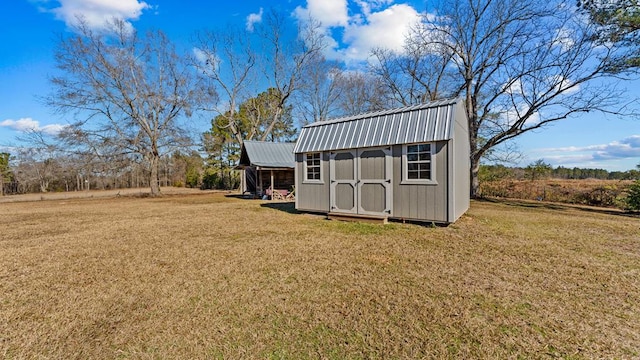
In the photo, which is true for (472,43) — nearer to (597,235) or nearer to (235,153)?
(597,235)

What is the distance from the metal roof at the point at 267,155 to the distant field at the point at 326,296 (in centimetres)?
996

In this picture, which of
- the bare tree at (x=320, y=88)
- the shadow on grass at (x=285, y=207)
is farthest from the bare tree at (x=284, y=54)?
the shadow on grass at (x=285, y=207)

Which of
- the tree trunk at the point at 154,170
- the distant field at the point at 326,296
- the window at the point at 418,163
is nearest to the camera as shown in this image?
the distant field at the point at 326,296

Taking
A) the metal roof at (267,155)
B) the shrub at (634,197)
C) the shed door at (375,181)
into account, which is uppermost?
the metal roof at (267,155)

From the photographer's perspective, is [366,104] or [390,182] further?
[366,104]

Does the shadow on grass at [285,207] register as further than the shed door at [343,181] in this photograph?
Yes

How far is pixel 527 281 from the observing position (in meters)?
3.58

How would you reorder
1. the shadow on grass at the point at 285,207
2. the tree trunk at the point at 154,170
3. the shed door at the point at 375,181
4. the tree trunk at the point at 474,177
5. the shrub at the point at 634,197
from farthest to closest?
the tree trunk at the point at 154,170 < the tree trunk at the point at 474,177 < the shadow on grass at the point at 285,207 < the shrub at the point at 634,197 < the shed door at the point at 375,181

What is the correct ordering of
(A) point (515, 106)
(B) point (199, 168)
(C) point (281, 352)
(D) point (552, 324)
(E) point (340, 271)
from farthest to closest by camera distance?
(B) point (199, 168) < (A) point (515, 106) < (E) point (340, 271) < (D) point (552, 324) < (C) point (281, 352)

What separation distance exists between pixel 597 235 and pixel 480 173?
1227 centimetres

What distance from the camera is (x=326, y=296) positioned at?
126 inches

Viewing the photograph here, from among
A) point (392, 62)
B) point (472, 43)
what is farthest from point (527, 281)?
point (392, 62)

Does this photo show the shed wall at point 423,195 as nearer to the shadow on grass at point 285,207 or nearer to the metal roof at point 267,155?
the shadow on grass at point 285,207

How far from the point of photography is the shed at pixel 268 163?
52.7 feet
